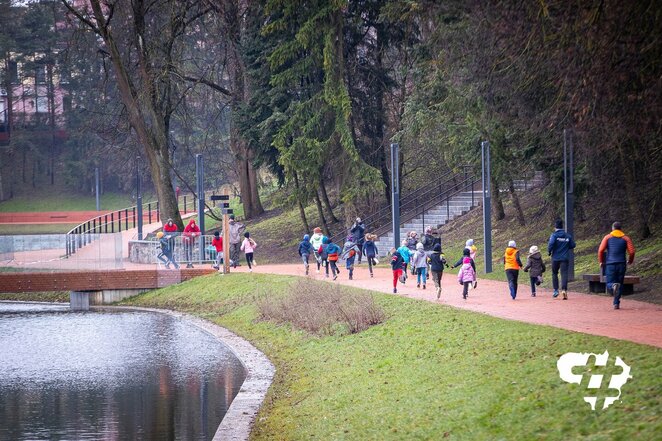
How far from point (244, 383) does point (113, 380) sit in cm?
291

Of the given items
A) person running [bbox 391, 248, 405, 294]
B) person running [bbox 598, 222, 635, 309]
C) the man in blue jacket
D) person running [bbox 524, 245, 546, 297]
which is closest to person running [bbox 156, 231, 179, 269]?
person running [bbox 391, 248, 405, 294]

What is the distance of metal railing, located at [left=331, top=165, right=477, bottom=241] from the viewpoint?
46.5 metres

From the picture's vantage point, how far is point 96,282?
38.8 meters

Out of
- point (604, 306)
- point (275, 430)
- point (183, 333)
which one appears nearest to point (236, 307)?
point (183, 333)

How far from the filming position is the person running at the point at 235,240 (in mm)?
39312

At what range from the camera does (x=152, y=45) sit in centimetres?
4738

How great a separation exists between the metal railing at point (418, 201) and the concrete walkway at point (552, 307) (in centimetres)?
1447

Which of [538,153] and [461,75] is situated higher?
[461,75]

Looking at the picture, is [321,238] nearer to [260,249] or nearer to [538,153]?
[538,153]

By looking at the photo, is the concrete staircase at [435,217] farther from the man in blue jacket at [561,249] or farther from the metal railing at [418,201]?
the man in blue jacket at [561,249]

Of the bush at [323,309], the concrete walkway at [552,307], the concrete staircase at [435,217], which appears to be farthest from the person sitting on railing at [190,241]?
the bush at [323,309]

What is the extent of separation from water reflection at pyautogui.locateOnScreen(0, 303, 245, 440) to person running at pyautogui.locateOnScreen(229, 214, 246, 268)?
24.5 feet

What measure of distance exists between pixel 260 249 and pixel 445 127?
14847mm

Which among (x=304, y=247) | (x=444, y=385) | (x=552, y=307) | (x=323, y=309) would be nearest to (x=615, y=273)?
(x=552, y=307)
